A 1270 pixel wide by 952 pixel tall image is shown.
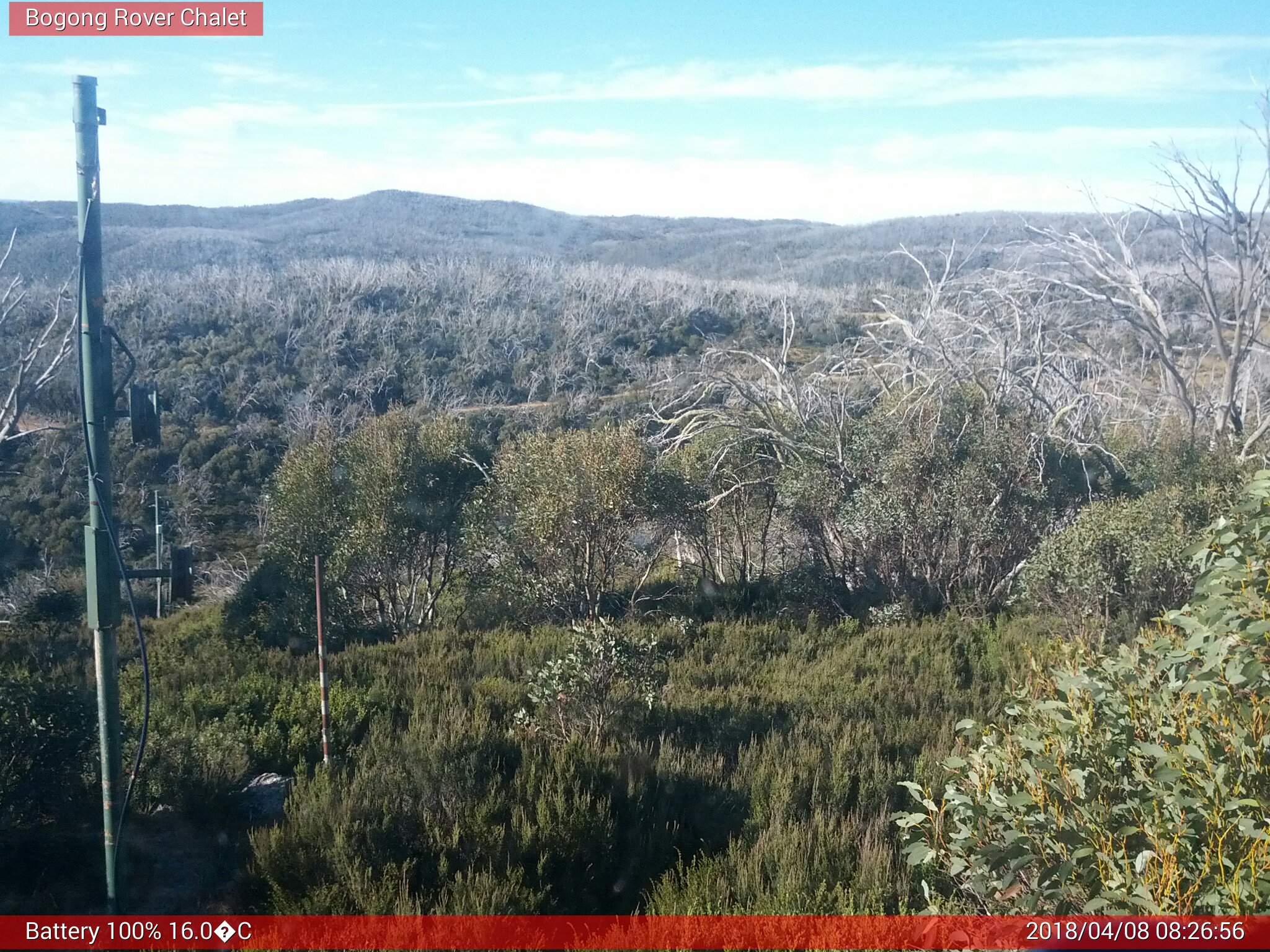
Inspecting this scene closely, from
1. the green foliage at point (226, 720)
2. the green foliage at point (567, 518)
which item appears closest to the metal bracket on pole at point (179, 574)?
the green foliage at point (226, 720)

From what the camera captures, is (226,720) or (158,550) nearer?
(226,720)

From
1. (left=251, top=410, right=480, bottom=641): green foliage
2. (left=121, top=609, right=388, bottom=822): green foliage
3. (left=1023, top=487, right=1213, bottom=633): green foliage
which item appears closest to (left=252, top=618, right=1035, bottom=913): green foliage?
(left=121, top=609, right=388, bottom=822): green foliage

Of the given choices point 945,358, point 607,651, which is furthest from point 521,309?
point 607,651

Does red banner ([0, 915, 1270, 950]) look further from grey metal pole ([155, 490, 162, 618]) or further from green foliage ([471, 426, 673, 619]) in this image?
green foliage ([471, 426, 673, 619])

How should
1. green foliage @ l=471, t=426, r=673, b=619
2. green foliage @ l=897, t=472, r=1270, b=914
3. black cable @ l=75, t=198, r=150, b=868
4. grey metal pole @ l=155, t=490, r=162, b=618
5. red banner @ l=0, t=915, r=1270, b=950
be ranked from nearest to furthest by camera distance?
1. green foliage @ l=897, t=472, r=1270, b=914
2. red banner @ l=0, t=915, r=1270, b=950
3. black cable @ l=75, t=198, r=150, b=868
4. green foliage @ l=471, t=426, r=673, b=619
5. grey metal pole @ l=155, t=490, r=162, b=618

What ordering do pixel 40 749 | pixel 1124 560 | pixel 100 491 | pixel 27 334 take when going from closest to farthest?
pixel 100 491 < pixel 40 749 < pixel 1124 560 < pixel 27 334

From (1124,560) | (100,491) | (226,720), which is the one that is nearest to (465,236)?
(1124,560)

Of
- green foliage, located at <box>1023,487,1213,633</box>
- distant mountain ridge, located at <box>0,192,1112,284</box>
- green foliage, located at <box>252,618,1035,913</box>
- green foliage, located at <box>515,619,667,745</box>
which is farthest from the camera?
distant mountain ridge, located at <box>0,192,1112,284</box>

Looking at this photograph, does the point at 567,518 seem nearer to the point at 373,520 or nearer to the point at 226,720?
the point at 373,520
